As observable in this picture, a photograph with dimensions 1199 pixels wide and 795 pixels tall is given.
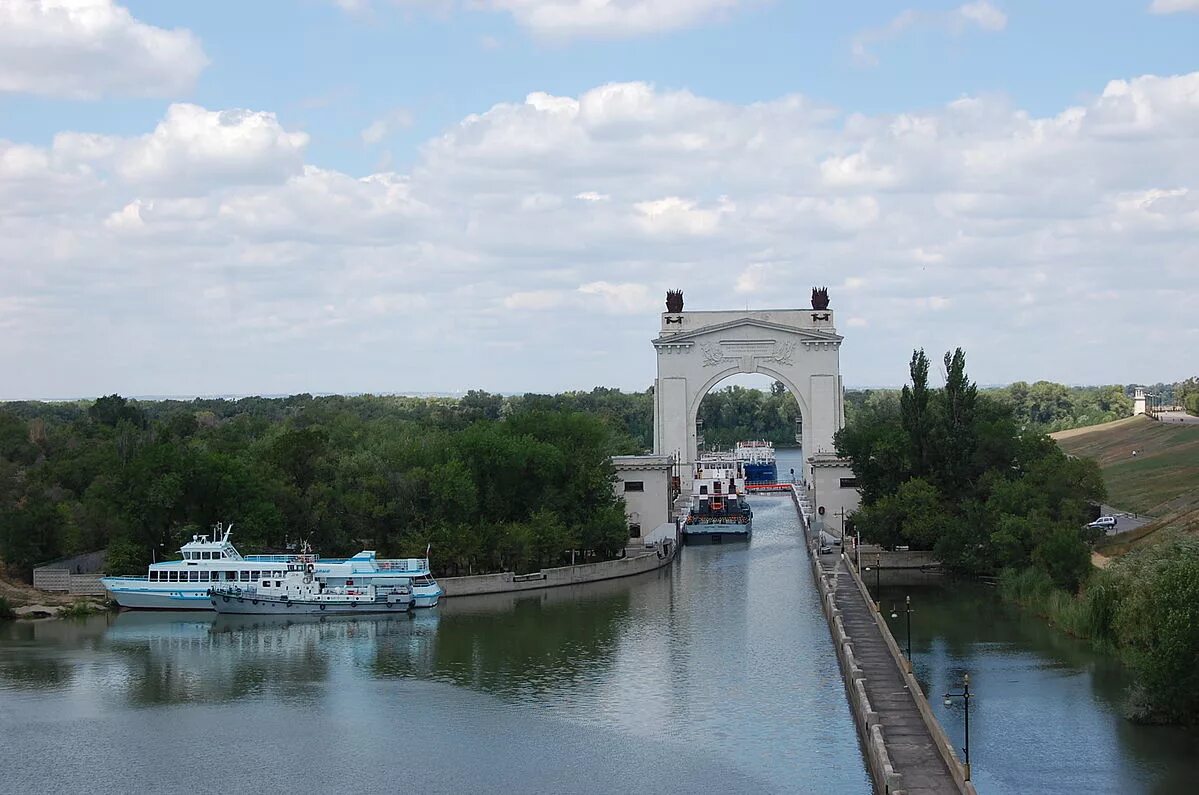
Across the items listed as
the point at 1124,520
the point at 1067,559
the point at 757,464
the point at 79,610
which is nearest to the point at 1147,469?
the point at 1124,520

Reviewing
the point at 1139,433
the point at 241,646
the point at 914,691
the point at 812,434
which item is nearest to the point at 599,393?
the point at 1139,433

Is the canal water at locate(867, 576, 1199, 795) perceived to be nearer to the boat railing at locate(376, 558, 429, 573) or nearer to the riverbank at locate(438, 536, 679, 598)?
the riverbank at locate(438, 536, 679, 598)

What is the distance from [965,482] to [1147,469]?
85.6ft

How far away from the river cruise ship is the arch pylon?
111ft

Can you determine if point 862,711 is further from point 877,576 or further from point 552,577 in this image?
point 552,577

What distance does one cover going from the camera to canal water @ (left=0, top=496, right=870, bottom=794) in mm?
28797

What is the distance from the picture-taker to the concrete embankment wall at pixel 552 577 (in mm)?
52219

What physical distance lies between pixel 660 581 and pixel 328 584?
14.2 metres

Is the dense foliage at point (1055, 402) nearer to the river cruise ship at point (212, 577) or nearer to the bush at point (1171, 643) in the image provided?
the river cruise ship at point (212, 577)

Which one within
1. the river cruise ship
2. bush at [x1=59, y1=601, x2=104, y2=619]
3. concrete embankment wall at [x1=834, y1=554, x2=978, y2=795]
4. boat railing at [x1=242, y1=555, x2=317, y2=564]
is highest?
boat railing at [x1=242, y1=555, x2=317, y2=564]

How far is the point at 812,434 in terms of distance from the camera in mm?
80625

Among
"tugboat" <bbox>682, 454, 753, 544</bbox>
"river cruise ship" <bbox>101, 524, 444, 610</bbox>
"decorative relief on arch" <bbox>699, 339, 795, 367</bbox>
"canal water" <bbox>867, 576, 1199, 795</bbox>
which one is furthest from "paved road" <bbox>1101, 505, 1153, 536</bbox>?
"river cruise ship" <bbox>101, 524, 444, 610</bbox>

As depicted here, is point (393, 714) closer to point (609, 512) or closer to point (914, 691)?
point (914, 691)

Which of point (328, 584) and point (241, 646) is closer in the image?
point (241, 646)
